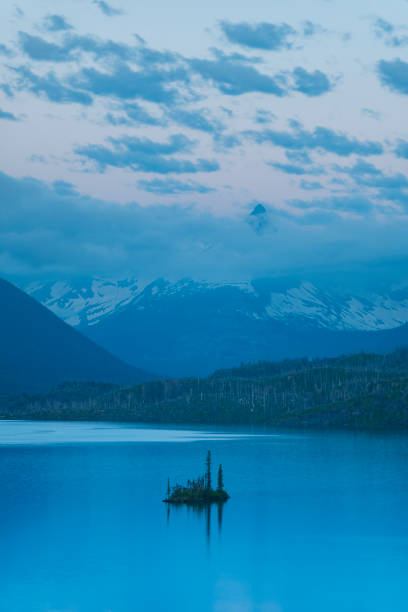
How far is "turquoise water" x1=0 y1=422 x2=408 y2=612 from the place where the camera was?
163 ft

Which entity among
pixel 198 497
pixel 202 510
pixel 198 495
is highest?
pixel 198 495

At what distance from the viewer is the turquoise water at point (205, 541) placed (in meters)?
49.7

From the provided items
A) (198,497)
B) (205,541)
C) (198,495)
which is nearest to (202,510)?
(198,497)

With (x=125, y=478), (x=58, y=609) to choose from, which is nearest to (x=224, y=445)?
(x=125, y=478)

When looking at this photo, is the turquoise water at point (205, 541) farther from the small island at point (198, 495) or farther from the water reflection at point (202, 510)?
the small island at point (198, 495)

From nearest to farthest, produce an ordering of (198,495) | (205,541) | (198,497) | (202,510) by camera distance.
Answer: (205,541) → (202,510) → (198,497) → (198,495)

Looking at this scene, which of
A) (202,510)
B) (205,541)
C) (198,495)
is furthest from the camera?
(198,495)

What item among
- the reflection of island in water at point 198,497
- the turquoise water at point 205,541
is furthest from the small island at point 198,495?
the turquoise water at point 205,541

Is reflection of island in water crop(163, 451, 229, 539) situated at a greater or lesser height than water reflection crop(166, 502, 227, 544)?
greater

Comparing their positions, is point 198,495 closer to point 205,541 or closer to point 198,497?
point 198,497

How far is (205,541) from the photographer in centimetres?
6494

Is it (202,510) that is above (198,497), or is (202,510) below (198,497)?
below

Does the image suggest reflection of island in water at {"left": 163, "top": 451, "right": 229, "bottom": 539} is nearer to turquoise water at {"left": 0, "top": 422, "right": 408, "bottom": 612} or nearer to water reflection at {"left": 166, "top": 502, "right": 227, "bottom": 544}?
water reflection at {"left": 166, "top": 502, "right": 227, "bottom": 544}

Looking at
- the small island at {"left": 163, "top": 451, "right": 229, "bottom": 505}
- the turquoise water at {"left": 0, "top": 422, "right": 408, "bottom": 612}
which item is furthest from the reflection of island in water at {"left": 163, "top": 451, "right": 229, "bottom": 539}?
the turquoise water at {"left": 0, "top": 422, "right": 408, "bottom": 612}
